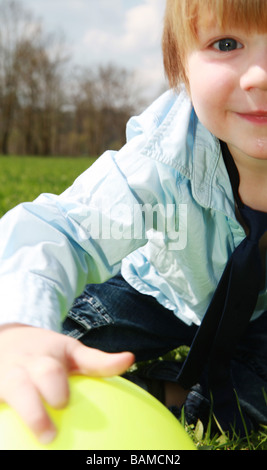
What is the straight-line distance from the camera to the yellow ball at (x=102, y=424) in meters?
0.92

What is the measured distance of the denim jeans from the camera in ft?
7.06

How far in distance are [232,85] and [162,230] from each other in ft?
1.80

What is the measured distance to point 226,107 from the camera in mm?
1607

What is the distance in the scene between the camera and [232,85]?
1.55 m

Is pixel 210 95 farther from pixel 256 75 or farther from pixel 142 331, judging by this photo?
pixel 142 331

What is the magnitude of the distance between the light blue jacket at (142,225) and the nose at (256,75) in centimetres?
35

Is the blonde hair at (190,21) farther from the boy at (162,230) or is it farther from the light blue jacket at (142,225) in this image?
the light blue jacket at (142,225)

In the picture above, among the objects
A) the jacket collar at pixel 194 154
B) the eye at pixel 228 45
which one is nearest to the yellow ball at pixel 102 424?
the jacket collar at pixel 194 154

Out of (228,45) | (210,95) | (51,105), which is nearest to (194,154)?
(210,95)

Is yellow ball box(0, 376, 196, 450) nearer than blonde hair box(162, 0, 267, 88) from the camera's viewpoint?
Yes

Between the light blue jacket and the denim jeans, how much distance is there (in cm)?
11

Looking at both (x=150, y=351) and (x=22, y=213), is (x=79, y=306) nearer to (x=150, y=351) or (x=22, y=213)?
(x=150, y=351)

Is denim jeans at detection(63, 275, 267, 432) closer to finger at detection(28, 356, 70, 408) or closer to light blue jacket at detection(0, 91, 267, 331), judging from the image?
light blue jacket at detection(0, 91, 267, 331)

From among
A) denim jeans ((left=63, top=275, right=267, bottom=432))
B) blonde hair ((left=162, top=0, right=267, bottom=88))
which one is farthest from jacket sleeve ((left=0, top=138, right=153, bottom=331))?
denim jeans ((left=63, top=275, right=267, bottom=432))
